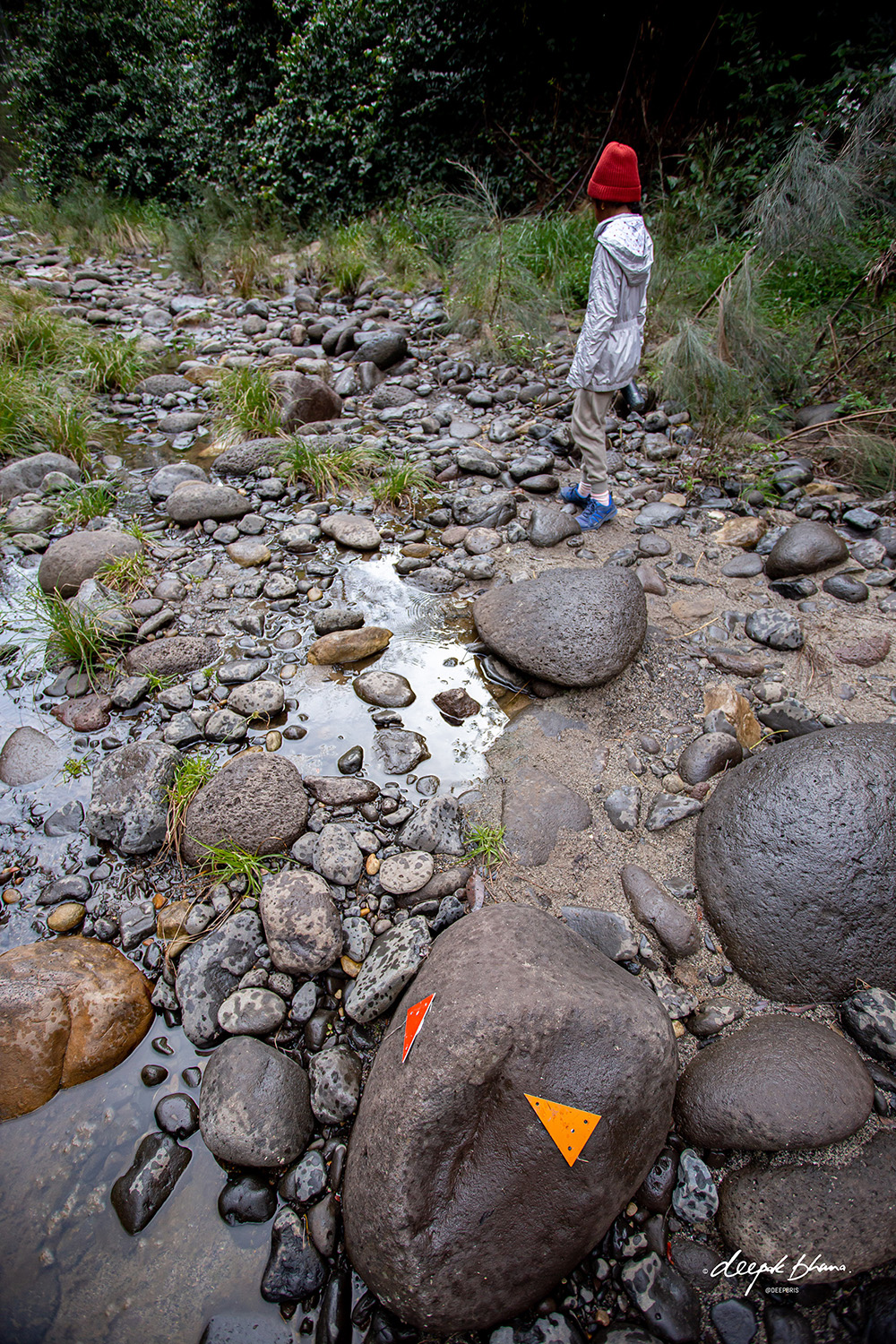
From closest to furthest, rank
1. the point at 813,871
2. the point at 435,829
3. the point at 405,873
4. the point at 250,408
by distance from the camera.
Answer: the point at 813,871 → the point at 405,873 → the point at 435,829 → the point at 250,408

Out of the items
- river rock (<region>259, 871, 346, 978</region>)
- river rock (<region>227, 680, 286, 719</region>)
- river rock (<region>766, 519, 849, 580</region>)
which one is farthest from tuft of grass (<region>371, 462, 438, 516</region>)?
river rock (<region>259, 871, 346, 978</region>)

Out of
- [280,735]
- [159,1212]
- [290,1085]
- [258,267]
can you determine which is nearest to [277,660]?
[280,735]

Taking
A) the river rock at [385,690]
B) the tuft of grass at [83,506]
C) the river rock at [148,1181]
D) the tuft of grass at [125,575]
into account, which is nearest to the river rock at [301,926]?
the river rock at [148,1181]

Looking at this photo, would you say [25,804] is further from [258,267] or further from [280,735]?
[258,267]

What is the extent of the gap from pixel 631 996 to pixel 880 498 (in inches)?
137

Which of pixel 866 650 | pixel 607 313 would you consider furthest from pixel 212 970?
pixel 607 313

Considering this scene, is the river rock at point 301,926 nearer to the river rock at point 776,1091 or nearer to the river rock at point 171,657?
the river rock at point 776,1091

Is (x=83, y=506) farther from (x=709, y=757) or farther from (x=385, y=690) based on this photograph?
(x=709, y=757)

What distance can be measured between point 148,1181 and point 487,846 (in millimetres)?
1292

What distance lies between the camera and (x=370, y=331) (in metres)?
5.78

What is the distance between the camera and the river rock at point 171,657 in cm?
287

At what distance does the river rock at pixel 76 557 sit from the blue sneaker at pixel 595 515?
8.25ft

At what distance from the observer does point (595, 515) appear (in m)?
3.64

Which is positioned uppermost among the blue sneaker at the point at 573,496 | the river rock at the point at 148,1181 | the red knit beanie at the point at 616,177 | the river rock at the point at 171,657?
the red knit beanie at the point at 616,177
